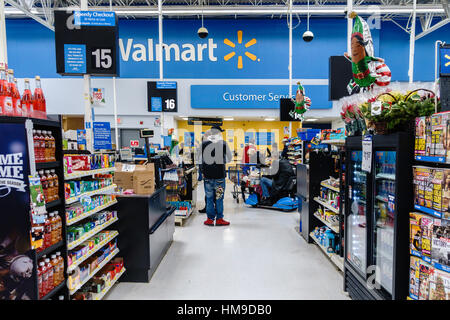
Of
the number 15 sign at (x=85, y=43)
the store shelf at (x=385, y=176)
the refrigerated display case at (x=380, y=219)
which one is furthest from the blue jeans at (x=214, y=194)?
the store shelf at (x=385, y=176)

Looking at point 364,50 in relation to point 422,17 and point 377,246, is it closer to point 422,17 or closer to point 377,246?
point 377,246

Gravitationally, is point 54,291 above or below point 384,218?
below

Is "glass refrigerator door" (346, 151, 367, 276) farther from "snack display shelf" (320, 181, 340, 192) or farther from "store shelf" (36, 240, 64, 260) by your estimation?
"store shelf" (36, 240, 64, 260)

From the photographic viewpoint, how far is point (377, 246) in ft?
7.95

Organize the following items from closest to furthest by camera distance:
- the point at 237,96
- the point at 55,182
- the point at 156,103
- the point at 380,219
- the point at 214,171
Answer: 1. the point at 55,182
2. the point at 380,219
3. the point at 214,171
4. the point at 156,103
5. the point at 237,96

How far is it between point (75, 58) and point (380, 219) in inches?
155

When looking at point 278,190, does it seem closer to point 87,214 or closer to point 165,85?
point 165,85

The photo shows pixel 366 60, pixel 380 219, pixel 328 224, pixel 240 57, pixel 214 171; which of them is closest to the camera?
pixel 366 60

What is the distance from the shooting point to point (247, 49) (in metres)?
12.3

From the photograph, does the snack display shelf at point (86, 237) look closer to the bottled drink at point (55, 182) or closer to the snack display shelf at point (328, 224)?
the bottled drink at point (55, 182)

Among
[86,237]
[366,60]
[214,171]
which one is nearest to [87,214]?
[86,237]
